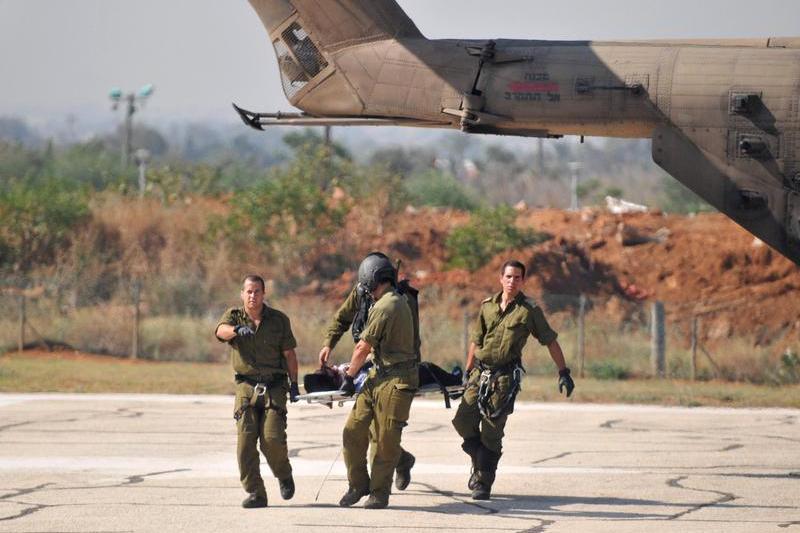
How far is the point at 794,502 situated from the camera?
40.6 ft

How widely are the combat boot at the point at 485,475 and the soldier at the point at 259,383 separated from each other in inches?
62.2

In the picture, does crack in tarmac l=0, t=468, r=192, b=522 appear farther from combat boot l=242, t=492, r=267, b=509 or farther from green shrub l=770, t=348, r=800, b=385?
green shrub l=770, t=348, r=800, b=385

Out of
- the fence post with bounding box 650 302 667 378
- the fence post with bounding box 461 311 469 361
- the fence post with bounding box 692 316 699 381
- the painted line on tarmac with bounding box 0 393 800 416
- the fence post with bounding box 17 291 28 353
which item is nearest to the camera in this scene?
the painted line on tarmac with bounding box 0 393 800 416

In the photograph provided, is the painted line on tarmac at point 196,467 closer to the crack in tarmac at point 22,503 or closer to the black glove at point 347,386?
the crack in tarmac at point 22,503

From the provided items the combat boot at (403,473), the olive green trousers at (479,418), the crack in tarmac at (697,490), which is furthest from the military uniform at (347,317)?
the crack in tarmac at (697,490)

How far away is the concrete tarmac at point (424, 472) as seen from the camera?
11.1m

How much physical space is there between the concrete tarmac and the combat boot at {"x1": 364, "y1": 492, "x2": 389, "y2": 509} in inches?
3.4

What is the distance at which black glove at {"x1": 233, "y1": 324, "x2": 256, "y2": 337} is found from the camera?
1156 centimetres

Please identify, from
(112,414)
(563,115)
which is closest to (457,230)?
(112,414)

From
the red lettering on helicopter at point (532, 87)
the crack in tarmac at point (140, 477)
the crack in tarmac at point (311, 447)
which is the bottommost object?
the crack in tarmac at point (140, 477)

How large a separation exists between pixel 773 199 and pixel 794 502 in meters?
2.73

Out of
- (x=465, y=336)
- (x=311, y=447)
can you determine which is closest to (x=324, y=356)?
(x=311, y=447)

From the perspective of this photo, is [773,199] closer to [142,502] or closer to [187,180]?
[142,502]

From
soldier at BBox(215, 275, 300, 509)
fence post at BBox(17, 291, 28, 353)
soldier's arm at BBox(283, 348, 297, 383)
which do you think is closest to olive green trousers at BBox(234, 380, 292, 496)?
soldier at BBox(215, 275, 300, 509)
